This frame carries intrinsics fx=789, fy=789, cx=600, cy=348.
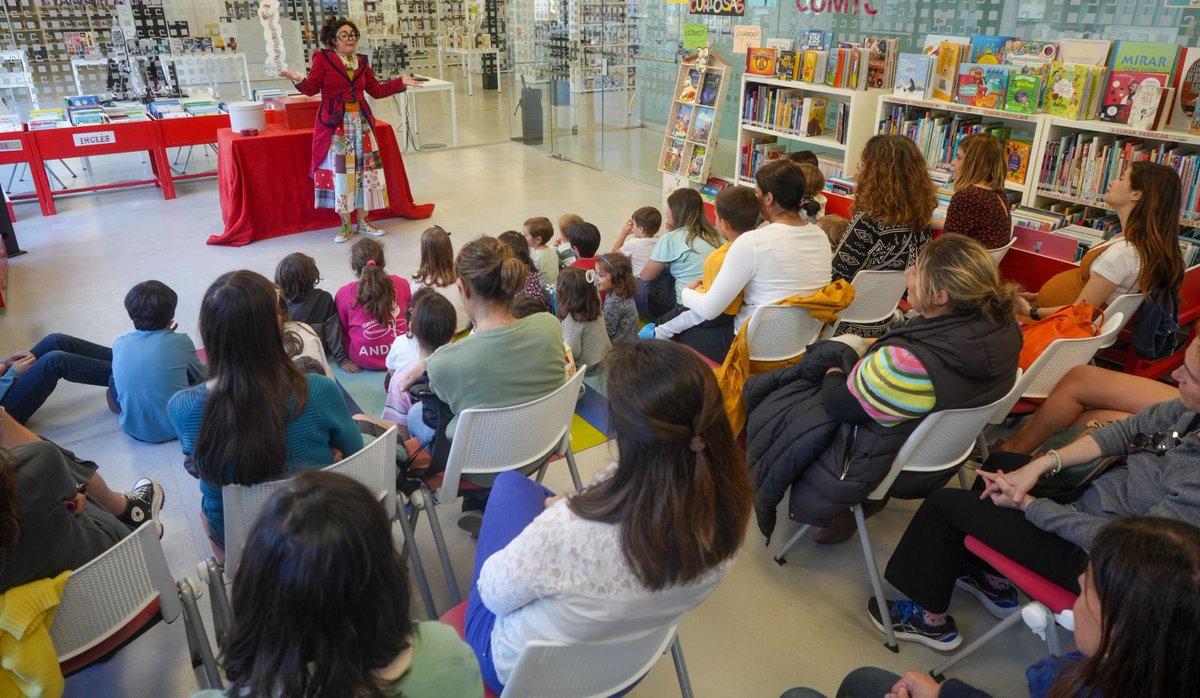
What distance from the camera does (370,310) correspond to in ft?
12.2

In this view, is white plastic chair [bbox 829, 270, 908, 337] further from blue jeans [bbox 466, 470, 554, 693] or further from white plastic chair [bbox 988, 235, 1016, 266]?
blue jeans [bbox 466, 470, 554, 693]

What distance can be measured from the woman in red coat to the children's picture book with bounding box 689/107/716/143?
2.43m

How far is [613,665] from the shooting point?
154 centimetres

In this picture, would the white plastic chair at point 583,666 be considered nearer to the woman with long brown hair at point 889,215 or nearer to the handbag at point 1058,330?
the handbag at point 1058,330

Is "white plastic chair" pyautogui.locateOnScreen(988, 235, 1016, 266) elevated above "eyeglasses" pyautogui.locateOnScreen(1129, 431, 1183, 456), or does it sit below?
above

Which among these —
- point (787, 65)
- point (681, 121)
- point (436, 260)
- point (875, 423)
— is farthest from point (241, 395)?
point (681, 121)

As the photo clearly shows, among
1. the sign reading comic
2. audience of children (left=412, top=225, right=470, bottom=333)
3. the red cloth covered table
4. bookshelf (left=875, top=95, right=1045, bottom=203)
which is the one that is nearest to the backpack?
bookshelf (left=875, top=95, right=1045, bottom=203)

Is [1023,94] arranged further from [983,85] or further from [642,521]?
[642,521]

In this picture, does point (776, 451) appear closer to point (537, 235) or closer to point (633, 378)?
point (633, 378)

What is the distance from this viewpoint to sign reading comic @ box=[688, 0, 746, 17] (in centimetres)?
627

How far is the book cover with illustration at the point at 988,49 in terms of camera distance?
14.8 ft

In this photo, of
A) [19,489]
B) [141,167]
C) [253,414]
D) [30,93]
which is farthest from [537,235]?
[30,93]

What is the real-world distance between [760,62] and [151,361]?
15.2 feet

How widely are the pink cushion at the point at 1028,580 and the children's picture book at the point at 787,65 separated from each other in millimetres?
4351
